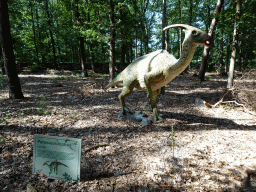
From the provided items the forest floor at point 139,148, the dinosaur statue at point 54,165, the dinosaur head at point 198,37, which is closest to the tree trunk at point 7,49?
the forest floor at point 139,148

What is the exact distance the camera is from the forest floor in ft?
6.52

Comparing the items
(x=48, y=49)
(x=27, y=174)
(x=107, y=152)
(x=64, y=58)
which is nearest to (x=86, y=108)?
(x=107, y=152)

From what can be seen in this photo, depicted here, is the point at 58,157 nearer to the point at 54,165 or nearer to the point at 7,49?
the point at 54,165

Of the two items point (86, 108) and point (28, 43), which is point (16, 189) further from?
point (28, 43)

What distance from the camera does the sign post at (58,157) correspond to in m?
1.78

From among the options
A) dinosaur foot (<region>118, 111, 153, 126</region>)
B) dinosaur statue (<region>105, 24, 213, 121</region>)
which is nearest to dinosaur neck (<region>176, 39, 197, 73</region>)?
dinosaur statue (<region>105, 24, 213, 121</region>)

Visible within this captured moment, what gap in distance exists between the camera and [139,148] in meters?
2.86

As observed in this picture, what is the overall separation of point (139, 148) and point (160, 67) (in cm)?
184

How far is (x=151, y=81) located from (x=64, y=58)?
885 inches

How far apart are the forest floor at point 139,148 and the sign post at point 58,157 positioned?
0.72 feet

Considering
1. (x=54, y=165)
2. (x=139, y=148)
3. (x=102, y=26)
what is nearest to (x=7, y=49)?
(x=102, y=26)

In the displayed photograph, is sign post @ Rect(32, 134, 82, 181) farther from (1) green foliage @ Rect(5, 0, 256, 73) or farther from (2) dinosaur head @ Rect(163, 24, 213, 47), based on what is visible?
(1) green foliage @ Rect(5, 0, 256, 73)

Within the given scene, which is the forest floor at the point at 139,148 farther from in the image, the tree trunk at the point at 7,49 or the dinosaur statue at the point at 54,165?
the tree trunk at the point at 7,49

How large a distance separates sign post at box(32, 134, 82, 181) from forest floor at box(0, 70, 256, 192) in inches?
8.6
